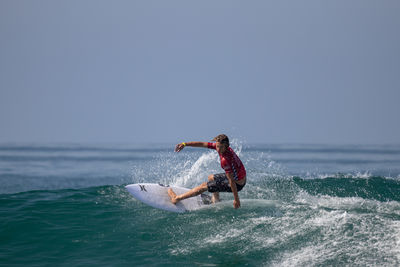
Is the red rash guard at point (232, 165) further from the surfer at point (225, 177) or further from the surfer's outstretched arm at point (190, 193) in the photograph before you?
the surfer's outstretched arm at point (190, 193)

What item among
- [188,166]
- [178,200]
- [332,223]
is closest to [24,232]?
[178,200]

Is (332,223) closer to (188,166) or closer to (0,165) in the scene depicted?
(188,166)

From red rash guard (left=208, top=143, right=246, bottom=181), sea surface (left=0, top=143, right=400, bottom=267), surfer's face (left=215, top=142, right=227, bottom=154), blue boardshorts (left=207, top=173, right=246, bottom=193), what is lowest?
sea surface (left=0, top=143, right=400, bottom=267)

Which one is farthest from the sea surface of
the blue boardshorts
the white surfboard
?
the blue boardshorts

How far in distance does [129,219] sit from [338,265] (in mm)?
4554

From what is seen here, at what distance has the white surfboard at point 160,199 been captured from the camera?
31.7 feet

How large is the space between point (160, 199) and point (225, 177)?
1.61m

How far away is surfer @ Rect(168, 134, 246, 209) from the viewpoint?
870cm

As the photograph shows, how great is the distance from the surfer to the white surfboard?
15 centimetres

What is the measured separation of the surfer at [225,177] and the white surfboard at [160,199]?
146 mm

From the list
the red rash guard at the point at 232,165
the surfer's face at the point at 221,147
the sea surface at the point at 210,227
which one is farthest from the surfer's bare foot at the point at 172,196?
the surfer's face at the point at 221,147

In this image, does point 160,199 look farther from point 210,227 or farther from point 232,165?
point 232,165

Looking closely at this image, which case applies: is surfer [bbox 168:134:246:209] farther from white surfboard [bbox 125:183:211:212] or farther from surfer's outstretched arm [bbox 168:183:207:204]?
white surfboard [bbox 125:183:211:212]

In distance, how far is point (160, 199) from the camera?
9758 millimetres
